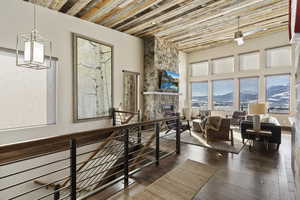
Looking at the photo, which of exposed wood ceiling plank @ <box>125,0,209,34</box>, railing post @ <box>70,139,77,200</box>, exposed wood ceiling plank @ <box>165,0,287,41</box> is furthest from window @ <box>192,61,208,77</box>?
railing post @ <box>70,139,77,200</box>

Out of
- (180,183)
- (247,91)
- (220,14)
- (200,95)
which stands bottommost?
(180,183)

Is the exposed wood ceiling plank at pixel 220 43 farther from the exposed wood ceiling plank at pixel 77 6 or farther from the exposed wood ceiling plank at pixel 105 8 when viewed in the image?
the exposed wood ceiling plank at pixel 77 6

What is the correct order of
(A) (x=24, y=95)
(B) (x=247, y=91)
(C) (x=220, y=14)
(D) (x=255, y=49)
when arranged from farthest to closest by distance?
(B) (x=247, y=91)
(D) (x=255, y=49)
(C) (x=220, y=14)
(A) (x=24, y=95)

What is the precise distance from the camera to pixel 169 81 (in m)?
7.25

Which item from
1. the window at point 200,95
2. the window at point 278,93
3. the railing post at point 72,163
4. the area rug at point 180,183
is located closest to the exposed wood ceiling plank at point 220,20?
the window at point 278,93

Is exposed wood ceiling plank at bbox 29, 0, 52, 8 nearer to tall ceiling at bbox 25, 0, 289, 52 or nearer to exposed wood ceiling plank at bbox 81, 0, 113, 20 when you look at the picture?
tall ceiling at bbox 25, 0, 289, 52

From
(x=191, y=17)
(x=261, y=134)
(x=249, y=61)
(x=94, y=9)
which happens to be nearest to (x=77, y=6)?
(x=94, y=9)

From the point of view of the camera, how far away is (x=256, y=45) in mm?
7180

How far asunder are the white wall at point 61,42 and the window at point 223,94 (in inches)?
204

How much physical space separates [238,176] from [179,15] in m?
4.49

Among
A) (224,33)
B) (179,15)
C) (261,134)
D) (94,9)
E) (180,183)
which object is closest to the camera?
(180,183)

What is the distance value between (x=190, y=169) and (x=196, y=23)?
4.64 metres

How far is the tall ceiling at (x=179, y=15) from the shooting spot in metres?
4.19

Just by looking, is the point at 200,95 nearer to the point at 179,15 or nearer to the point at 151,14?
the point at 179,15
